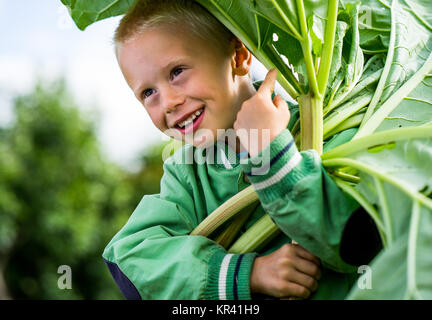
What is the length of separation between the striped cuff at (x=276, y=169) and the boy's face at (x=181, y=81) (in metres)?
0.25

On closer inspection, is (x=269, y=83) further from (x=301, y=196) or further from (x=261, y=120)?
(x=301, y=196)

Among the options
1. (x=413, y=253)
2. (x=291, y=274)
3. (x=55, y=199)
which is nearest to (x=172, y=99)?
(x=291, y=274)

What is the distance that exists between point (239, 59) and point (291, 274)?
524 mm

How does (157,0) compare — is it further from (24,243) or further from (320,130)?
(24,243)

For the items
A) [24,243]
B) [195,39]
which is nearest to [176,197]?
[195,39]

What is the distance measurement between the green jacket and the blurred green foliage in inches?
386

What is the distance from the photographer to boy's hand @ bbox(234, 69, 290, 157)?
0.84m

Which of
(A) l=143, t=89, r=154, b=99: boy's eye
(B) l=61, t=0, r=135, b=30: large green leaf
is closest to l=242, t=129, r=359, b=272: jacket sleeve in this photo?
(A) l=143, t=89, r=154, b=99: boy's eye

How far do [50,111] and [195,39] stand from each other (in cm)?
1155

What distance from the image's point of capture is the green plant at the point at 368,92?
2.24 feet

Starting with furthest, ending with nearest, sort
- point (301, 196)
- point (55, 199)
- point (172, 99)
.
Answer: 1. point (55, 199)
2. point (172, 99)
3. point (301, 196)

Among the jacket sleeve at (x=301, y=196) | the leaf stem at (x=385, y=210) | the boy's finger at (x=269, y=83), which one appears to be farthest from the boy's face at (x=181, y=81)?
the leaf stem at (x=385, y=210)

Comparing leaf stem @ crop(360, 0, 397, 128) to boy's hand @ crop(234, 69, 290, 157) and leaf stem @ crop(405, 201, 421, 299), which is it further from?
leaf stem @ crop(405, 201, 421, 299)

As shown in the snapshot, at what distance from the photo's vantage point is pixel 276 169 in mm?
793
